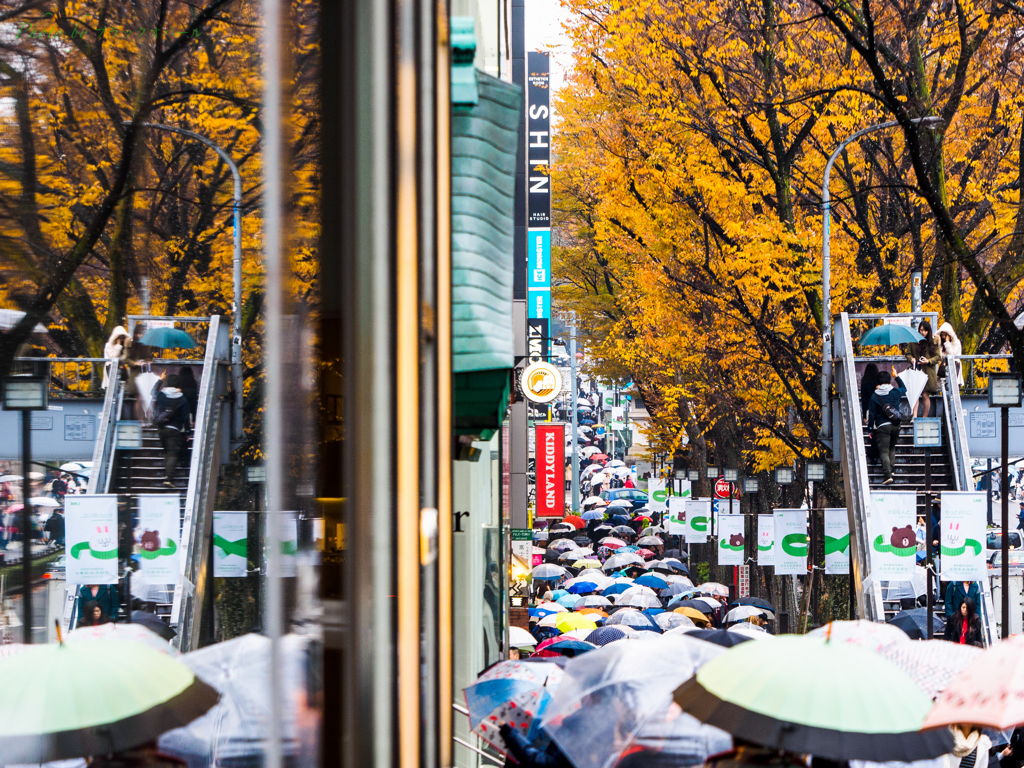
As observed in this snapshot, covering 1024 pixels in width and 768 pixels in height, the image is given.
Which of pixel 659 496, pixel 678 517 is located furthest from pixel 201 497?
pixel 659 496

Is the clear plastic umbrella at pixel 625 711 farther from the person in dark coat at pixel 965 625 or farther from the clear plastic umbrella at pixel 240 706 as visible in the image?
the person in dark coat at pixel 965 625

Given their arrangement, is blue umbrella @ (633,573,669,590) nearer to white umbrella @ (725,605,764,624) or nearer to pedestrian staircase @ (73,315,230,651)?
white umbrella @ (725,605,764,624)

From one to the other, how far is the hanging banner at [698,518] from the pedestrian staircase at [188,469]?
79.2 ft

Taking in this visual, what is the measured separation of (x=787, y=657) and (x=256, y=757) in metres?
3.93

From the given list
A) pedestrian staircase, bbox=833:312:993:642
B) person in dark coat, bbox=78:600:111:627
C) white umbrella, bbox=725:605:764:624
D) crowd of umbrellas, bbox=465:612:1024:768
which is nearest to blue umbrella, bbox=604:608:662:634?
white umbrella, bbox=725:605:764:624

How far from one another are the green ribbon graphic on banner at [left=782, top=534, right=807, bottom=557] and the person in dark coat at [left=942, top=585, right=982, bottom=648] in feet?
11.8

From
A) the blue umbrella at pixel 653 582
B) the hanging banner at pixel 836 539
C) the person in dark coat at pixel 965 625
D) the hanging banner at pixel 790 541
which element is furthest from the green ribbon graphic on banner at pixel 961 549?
the blue umbrella at pixel 653 582

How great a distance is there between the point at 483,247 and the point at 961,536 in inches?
383

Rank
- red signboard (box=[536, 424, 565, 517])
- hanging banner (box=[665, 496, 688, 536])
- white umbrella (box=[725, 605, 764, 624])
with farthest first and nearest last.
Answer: hanging banner (box=[665, 496, 688, 536]) < red signboard (box=[536, 424, 565, 517]) < white umbrella (box=[725, 605, 764, 624])

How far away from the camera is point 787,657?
15.8 ft

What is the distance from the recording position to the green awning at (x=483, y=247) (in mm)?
4188

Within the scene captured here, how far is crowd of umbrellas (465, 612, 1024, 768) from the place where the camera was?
4473mm

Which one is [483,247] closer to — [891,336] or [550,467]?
[891,336]

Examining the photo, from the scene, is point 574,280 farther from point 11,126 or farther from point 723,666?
point 11,126
